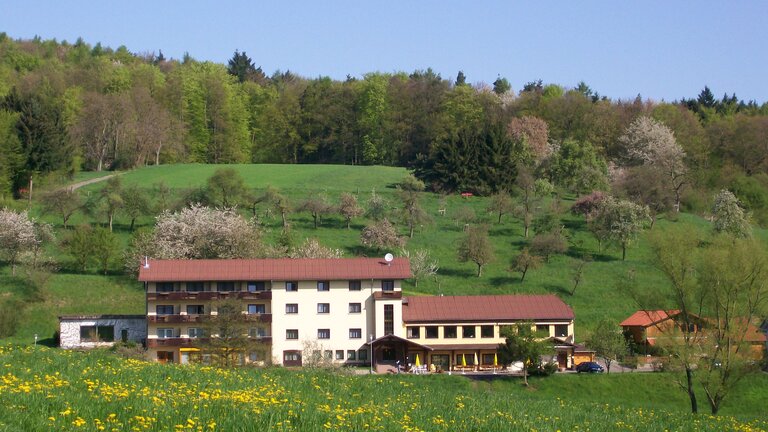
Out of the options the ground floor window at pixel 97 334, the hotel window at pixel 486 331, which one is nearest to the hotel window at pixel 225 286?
the ground floor window at pixel 97 334

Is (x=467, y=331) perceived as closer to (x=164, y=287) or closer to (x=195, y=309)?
(x=195, y=309)

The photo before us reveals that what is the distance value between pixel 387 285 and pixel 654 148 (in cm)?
6446

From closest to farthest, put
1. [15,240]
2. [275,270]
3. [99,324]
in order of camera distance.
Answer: [99,324]
[275,270]
[15,240]

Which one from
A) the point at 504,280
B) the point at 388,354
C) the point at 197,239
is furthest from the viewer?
the point at 197,239

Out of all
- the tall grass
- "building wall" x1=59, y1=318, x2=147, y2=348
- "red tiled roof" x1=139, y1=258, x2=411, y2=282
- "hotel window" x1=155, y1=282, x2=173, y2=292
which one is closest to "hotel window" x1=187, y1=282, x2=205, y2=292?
"red tiled roof" x1=139, y1=258, x2=411, y2=282

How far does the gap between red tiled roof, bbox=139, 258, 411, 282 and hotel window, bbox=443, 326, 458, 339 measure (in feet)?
12.8

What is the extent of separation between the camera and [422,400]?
79.9 feet

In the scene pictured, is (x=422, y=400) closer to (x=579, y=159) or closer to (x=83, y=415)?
(x=83, y=415)

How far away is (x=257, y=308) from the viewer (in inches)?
2350

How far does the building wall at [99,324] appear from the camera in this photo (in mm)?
56594

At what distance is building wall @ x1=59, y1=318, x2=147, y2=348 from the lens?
186 ft

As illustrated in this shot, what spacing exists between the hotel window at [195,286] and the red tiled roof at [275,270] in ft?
1.59

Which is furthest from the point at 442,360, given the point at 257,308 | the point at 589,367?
the point at 257,308

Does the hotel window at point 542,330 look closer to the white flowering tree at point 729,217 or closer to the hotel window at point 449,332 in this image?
the hotel window at point 449,332
